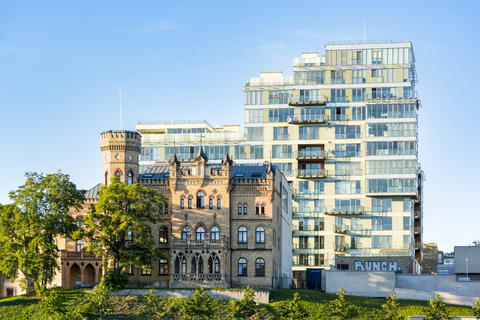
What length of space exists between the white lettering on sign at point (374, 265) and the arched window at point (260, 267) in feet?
88.1

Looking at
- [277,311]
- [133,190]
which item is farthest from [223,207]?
[277,311]

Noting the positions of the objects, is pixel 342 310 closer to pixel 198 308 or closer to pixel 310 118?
pixel 198 308

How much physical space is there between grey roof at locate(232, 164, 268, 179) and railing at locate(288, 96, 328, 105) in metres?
34.0

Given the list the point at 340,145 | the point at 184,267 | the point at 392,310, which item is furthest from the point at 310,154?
the point at 392,310

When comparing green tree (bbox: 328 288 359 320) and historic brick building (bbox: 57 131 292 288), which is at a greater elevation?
historic brick building (bbox: 57 131 292 288)

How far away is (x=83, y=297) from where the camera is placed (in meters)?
88.1

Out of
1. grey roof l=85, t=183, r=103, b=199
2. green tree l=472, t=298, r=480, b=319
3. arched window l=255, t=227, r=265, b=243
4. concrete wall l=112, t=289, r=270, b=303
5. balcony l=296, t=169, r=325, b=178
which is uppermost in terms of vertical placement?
balcony l=296, t=169, r=325, b=178

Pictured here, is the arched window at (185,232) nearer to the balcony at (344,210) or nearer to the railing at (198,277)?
the railing at (198,277)

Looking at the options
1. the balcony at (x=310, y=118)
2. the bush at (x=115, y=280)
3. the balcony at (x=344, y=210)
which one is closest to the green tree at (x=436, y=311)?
the bush at (x=115, y=280)

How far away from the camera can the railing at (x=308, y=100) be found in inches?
5384

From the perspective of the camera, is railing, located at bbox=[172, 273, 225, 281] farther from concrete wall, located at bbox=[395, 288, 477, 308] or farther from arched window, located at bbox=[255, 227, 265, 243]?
concrete wall, located at bbox=[395, 288, 477, 308]

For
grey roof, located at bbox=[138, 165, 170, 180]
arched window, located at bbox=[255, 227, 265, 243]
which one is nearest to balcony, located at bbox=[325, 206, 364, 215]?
arched window, located at bbox=[255, 227, 265, 243]

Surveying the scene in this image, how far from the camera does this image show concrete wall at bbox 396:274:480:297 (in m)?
99.2

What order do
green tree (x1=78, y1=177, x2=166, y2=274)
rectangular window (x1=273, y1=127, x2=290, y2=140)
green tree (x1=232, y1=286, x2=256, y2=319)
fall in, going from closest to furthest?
green tree (x1=232, y1=286, x2=256, y2=319), green tree (x1=78, y1=177, x2=166, y2=274), rectangular window (x1=273, y1=127, x2=290, y2=140)
